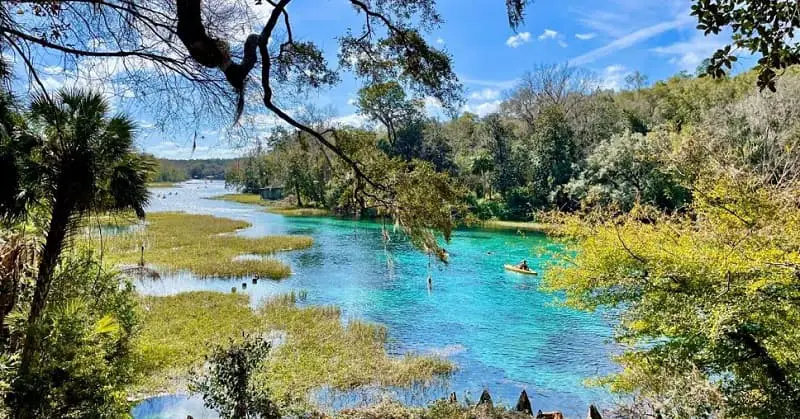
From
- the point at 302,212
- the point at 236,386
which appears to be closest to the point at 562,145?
the point at 302,212

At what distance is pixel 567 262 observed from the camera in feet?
32.2

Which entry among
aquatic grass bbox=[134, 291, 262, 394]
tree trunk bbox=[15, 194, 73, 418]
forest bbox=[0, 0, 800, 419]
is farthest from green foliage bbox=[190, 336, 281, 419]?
aquatic grass bbox=[134, 291, 262, 394]

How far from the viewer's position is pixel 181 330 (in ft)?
43.8

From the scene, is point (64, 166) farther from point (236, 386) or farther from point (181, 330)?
point (181, 330)

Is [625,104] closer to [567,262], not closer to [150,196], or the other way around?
[567,262]

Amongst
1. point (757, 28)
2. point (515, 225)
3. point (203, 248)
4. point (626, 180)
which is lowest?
point (203, 248)

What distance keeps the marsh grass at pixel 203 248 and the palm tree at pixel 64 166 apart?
1101cm

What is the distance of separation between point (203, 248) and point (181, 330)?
14.4 metres

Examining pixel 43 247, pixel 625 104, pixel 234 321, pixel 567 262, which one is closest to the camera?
pixel 43 247

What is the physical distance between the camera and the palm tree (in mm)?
5984

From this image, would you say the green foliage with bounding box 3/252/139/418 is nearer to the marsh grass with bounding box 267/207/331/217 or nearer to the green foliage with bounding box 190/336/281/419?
the green foliage with bounding box 190/336/281/419

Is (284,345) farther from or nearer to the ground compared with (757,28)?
nearer to the ground

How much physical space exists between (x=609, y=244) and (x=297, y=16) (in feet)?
21.8

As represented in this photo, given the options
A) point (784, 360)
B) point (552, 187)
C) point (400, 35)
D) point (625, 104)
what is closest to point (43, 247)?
point (400, 35)
